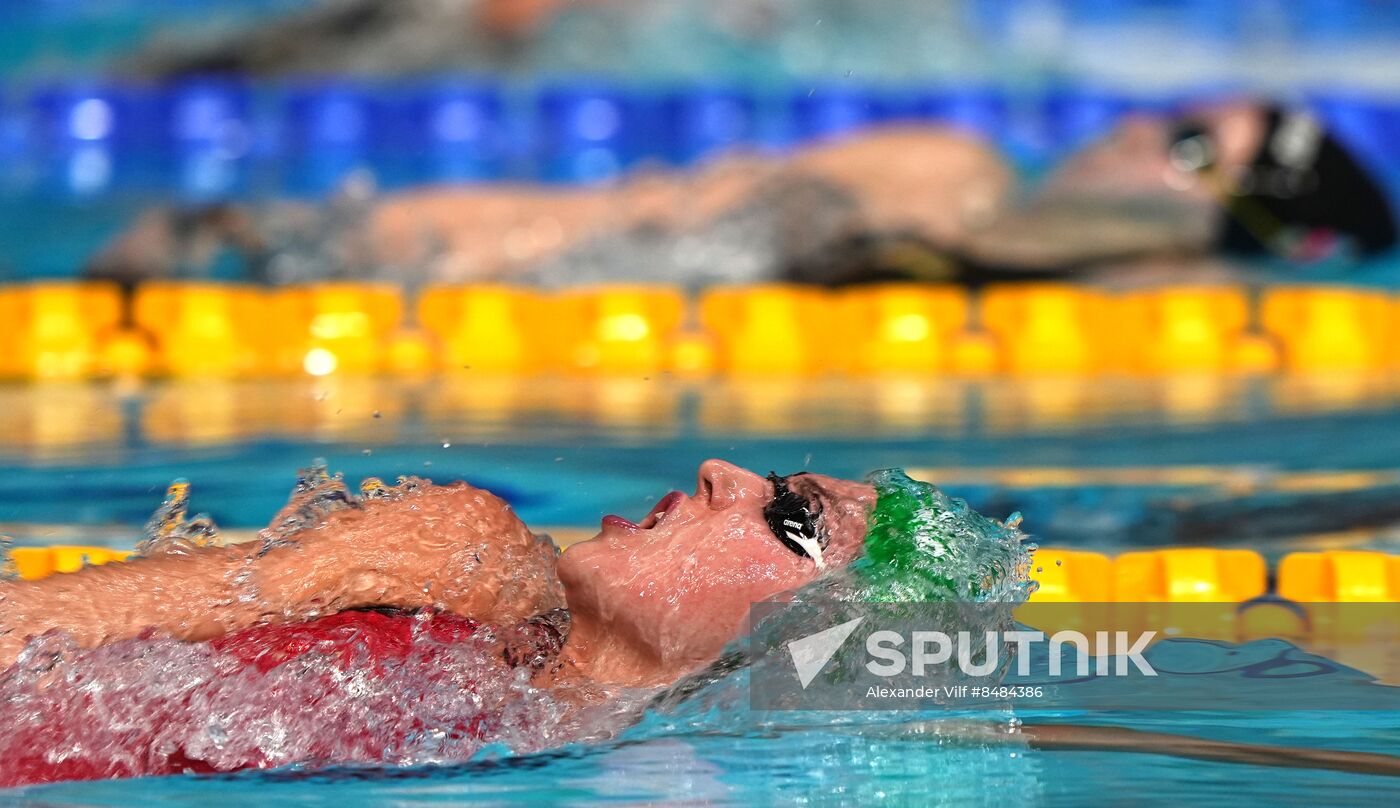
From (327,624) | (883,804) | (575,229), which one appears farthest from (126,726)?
(575,229)

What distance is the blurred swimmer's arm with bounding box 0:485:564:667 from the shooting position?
1764 mm

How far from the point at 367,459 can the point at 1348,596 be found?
7.06ft

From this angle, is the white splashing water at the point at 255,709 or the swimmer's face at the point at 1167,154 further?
the swimmer's face at the point at 1167,154

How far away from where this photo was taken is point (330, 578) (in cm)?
186

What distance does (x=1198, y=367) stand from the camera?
5109 millimetres

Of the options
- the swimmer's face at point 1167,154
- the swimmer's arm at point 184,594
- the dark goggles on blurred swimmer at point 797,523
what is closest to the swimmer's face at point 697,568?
the dark goggles on blurred swimmer at point 797,523

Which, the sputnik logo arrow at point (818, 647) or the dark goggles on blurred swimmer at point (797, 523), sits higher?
the dark goggles on blurred swimmer at point (797, 523)

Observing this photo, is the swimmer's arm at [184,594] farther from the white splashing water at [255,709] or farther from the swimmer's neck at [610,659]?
the swimmer's neck at [610,659]

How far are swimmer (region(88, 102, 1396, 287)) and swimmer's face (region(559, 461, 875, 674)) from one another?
463cm

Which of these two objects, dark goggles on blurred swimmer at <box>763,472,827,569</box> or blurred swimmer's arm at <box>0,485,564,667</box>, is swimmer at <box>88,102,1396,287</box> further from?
dark goggles on blurred swimmer at <box>763,472,827,569</box>

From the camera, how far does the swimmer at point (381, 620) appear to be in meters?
1.68

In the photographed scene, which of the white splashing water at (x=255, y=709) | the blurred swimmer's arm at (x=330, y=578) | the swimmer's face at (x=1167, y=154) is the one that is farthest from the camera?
the swimmer's face at (x=1167, y=154)

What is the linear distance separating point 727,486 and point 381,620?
0.41 meters

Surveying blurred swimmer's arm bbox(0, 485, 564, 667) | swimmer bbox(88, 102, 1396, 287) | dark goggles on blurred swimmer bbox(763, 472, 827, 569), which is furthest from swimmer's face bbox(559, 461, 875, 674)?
swimmer bbox(88, 102, 1396, 287)
